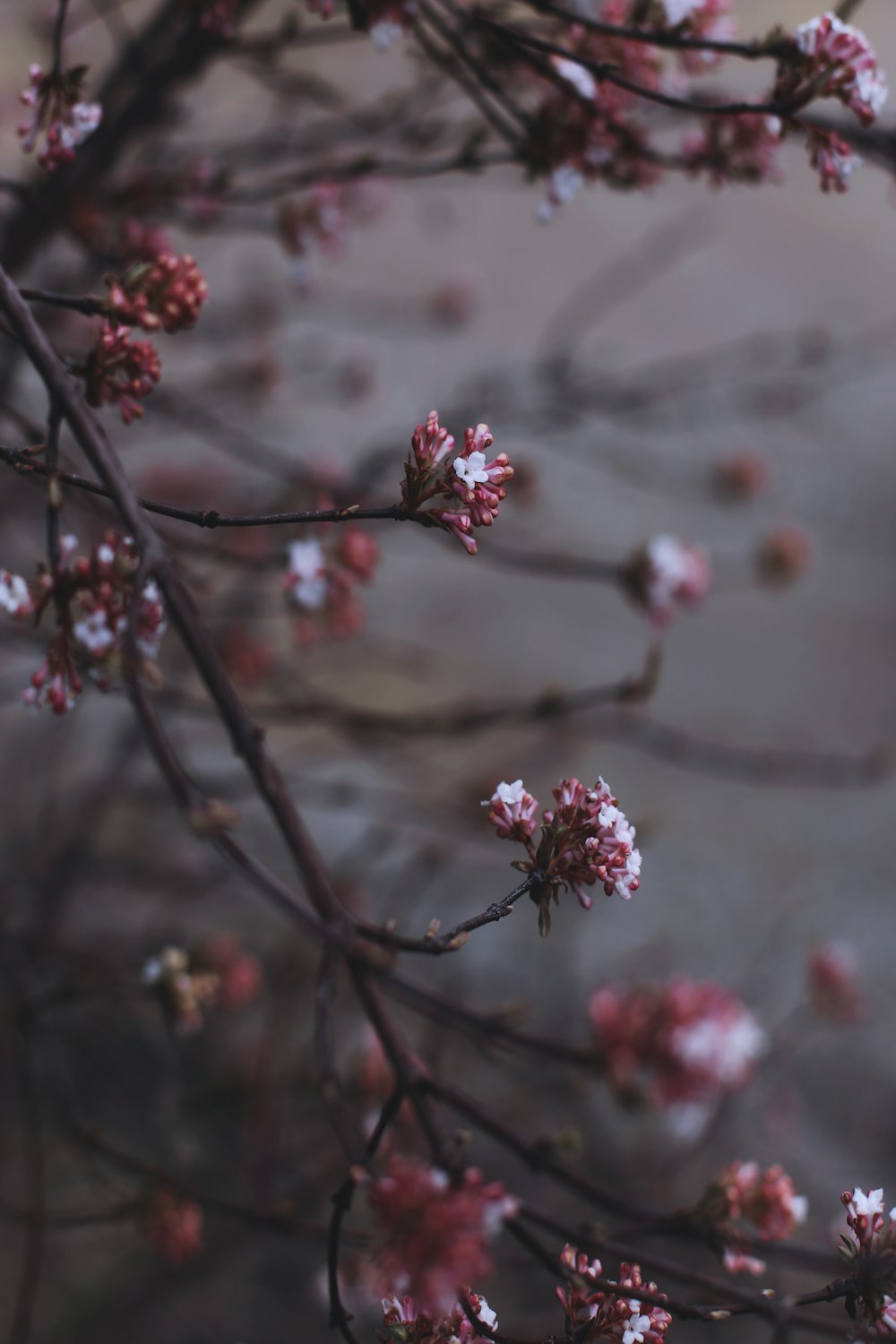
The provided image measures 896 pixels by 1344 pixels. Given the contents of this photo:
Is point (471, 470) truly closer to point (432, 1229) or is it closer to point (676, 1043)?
point (432, 1229)

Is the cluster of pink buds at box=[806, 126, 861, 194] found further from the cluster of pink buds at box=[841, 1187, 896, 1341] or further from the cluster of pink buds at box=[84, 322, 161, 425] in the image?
the cluster of pink buds at box=[841, 1187, 896, 1341]

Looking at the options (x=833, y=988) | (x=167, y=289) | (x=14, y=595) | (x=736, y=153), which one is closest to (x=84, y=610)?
(x=14, y=595)

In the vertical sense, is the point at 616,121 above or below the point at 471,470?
above

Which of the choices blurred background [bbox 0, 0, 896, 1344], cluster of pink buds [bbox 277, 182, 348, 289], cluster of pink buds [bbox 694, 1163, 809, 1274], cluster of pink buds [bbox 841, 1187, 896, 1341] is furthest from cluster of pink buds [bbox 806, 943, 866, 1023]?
cluster of pink buds [bbox 277, 182, 348, 289]

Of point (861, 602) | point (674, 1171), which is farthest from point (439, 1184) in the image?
point (861, 602)

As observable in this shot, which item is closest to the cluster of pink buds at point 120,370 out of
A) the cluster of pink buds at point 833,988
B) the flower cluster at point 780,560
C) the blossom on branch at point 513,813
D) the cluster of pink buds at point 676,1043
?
the blossom on branch at point 513,813

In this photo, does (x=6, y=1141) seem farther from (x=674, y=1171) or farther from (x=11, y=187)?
(x=11, y=187)

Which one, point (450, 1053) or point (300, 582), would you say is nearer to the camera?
point (300, 582)
